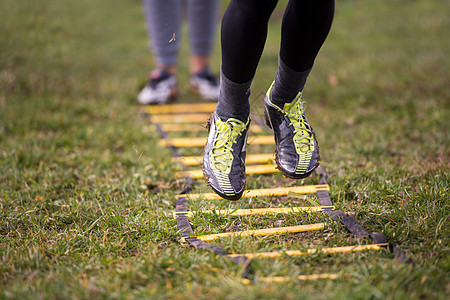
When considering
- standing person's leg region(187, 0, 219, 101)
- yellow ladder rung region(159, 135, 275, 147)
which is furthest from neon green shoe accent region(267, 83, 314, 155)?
standing person's leg region(187, 0, 219, 101)

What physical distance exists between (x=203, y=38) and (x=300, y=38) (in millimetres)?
2252

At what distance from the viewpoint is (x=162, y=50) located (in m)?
3.68

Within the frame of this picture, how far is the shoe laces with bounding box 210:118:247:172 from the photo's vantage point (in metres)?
1.78

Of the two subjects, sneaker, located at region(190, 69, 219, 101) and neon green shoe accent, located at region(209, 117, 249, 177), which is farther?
sneaker, located at region(190, 69, 219, 101)

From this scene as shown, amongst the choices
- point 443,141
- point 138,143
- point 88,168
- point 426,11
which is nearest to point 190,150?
point 138,143

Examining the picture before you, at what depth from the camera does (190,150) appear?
2775 millimetres

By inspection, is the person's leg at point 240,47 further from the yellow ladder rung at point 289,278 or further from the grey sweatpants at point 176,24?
the grey sweatpants at point 176,24

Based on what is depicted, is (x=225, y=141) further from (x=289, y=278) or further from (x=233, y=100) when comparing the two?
(x=289, y=278)

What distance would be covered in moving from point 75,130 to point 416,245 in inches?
99.5

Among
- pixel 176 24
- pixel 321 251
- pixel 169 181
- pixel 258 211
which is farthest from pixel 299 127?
pixel 176 24

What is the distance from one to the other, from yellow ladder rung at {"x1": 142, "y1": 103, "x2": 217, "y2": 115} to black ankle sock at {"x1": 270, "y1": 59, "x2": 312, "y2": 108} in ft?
5.42

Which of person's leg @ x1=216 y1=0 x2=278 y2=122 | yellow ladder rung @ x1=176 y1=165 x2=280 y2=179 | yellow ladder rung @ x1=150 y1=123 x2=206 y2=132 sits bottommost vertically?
yellow ladder rung @ x1=150 y1=123 x2=206 y2=132

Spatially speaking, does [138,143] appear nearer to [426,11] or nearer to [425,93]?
[425,93]

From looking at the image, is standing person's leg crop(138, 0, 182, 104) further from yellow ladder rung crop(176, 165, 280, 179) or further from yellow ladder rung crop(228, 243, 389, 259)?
yellow ladder rung crop(228, 243, 389, 259)
